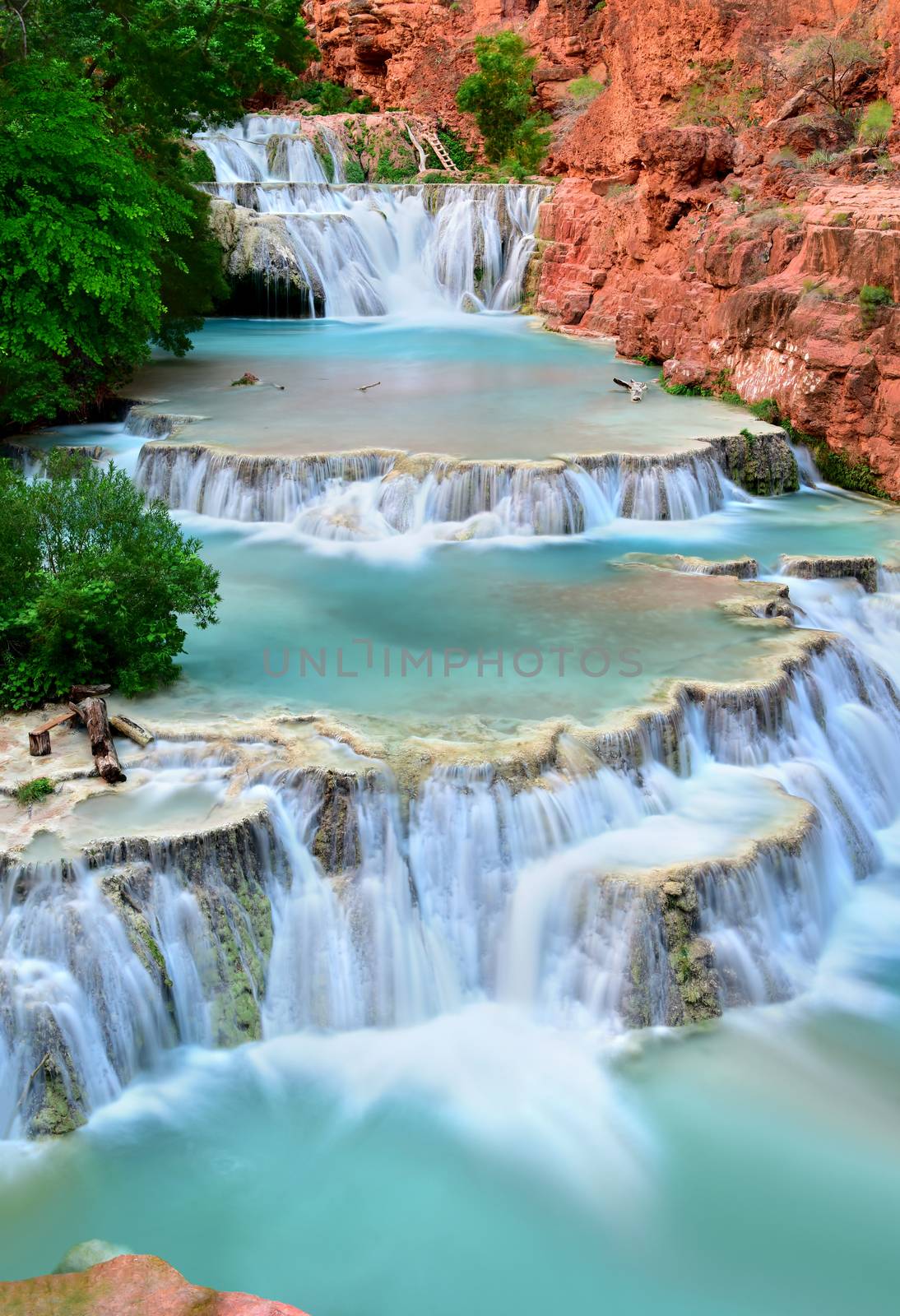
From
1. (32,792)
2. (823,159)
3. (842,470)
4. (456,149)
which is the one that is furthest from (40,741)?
(456,149)

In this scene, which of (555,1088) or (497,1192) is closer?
(497,1192)

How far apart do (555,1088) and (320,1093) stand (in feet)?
4.42

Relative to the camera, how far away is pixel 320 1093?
7379mm

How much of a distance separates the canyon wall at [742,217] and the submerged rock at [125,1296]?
12.7 meters

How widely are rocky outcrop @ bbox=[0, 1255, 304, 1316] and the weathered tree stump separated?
3.91 m

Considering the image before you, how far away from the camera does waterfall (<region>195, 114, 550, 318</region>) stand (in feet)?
84.7

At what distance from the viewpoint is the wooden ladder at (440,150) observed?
35.5 metres

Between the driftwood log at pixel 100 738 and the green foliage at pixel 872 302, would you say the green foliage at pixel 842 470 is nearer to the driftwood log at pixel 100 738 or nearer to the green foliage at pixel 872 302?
the green foliage at pixel 872 302

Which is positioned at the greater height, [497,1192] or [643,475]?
[643,475]

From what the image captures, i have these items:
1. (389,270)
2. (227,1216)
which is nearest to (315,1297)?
(227,1216)

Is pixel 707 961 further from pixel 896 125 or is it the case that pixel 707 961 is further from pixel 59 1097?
pixel 896 125

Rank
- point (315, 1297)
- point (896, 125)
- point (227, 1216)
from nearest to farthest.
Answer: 1. point (315, 1297)
2. point (227, 1216)
3. point (896, 125)

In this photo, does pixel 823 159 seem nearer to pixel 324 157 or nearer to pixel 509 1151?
pixel 509 1151

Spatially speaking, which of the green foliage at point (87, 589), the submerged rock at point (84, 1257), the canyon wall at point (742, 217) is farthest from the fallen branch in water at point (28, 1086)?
the canyon wall at point (742, 217)
